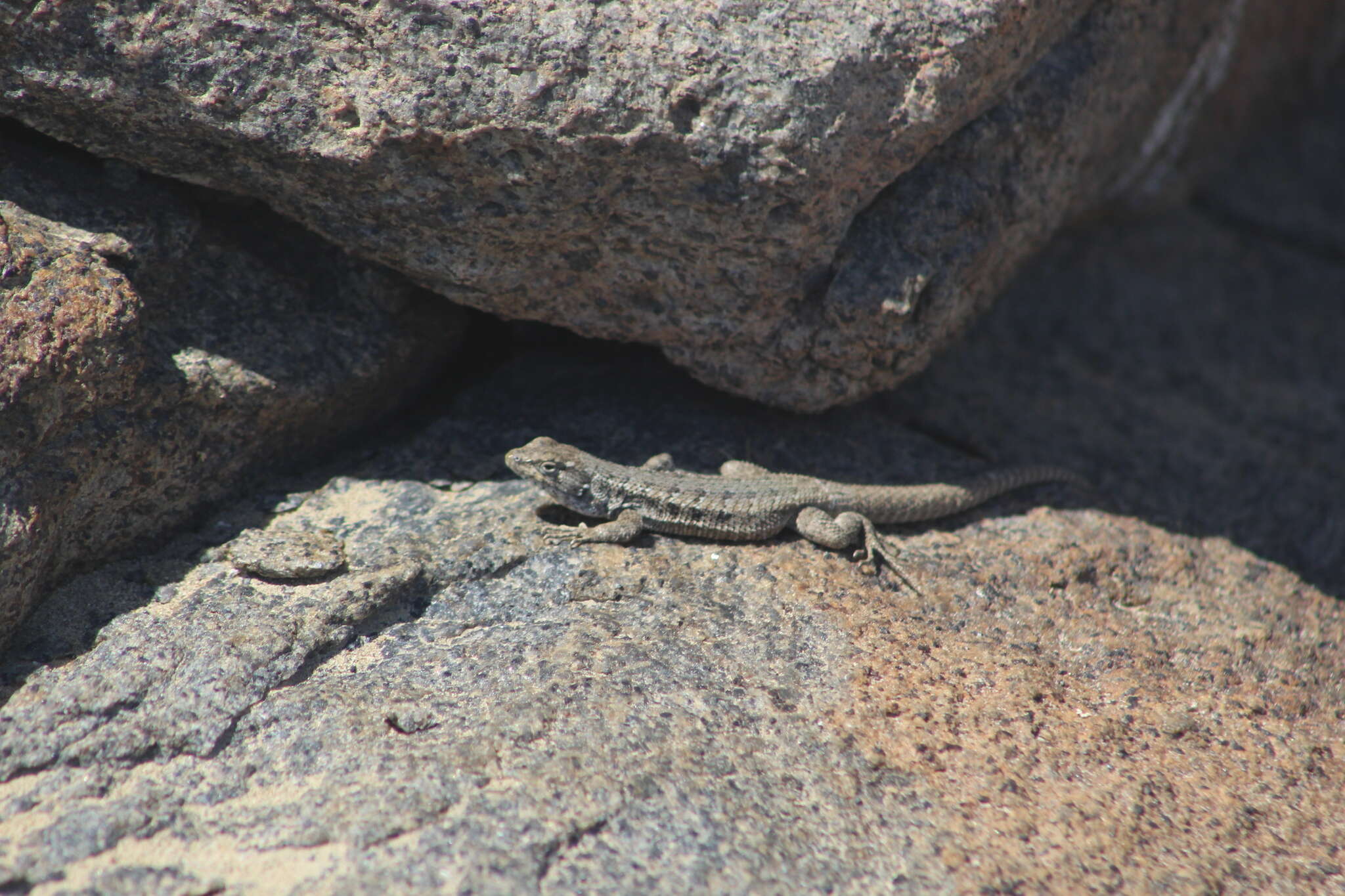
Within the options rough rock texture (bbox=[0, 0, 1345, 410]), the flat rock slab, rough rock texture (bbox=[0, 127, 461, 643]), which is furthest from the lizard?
rough rock texture (bbox=[0, 127, 461, 643])

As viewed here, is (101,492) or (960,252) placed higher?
(960,252)

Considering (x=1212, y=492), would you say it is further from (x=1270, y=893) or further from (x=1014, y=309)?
(x=1270, y=893)

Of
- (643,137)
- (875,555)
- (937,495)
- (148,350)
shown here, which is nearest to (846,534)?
(875,555)

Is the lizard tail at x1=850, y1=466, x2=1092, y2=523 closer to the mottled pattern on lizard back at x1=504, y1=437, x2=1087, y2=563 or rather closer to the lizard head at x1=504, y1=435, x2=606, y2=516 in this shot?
the mottled pattern on lizard back at x1=504, y1=437, x2=1087, y2=563

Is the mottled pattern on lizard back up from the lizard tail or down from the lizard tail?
down

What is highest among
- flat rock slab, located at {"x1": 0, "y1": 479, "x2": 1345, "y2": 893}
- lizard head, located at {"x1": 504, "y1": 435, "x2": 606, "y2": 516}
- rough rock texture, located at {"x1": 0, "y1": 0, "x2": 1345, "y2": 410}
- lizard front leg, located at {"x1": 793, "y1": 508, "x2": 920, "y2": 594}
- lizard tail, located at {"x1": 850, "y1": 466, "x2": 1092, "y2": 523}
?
rough rock texture, located at {"x1": 0, "y1": 0, "x2": 1345, "y2": 410}

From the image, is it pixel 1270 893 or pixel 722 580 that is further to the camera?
pixel 722 580

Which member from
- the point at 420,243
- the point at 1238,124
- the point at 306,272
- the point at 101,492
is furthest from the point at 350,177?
the point at 1238,124

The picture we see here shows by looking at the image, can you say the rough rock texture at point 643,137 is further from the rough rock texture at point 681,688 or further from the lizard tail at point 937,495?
the rough rock texture at point 681,688
